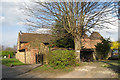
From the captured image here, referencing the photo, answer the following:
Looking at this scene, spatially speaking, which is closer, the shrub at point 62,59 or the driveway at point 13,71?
the driveway at point 13,71

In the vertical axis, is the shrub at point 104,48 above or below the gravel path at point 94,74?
above

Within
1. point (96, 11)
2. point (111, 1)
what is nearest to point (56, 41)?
point (96, 11)

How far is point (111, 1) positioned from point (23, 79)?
32.4 ft

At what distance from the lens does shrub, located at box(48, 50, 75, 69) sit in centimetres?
1035

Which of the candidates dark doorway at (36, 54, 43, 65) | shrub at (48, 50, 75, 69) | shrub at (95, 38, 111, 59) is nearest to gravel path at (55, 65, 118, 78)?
shrub at (48, 50, 75, 69)

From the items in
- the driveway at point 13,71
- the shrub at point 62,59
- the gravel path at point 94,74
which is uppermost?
the shrub at point 62,59

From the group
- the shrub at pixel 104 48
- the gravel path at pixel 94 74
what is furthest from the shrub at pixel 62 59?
the shrub at pixel 104 48

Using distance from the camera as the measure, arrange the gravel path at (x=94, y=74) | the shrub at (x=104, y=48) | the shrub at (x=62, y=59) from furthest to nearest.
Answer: the shrub at (x=104, y=48) < the shrub at (x=62, y=59) < the gravel path at (x=94, y=74)

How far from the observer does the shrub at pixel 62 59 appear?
10.4m

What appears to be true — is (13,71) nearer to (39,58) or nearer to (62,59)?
(62,59)

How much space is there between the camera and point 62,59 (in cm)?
1039

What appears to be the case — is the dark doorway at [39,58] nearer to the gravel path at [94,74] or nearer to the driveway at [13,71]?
the driveway at [13,71]

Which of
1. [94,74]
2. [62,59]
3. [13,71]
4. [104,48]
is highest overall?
[104,48]

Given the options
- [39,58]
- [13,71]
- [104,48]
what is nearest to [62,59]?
[13,71]
